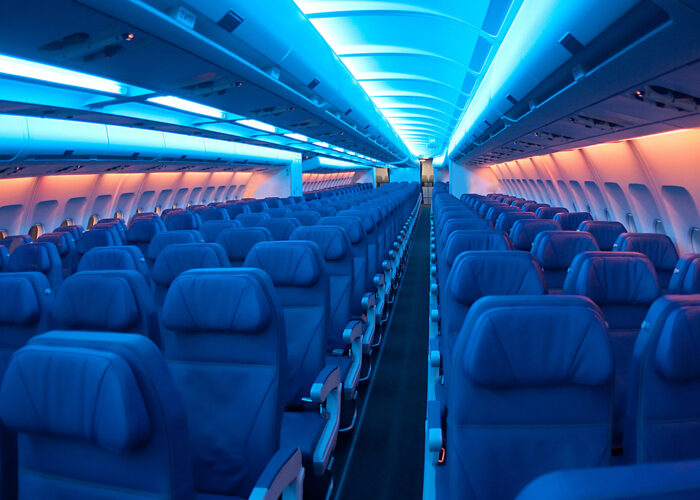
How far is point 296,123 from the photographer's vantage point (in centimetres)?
935

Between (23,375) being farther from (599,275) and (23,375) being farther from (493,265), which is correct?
(599,275)

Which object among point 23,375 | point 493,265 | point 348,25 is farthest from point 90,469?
point 348,25

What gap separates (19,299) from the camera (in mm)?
3051

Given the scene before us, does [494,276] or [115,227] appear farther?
[115,227]

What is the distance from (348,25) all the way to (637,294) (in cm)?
623

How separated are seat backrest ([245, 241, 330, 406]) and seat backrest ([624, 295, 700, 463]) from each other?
2068 mm

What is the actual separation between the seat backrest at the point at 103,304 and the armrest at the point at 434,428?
1633mm

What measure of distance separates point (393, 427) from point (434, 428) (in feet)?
6.11

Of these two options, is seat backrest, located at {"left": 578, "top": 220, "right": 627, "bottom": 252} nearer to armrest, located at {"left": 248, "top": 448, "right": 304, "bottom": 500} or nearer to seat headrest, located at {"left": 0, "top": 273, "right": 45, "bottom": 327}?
armrest, located at {"left": 248, "top": 448, "right": 304, "bottom": 500}

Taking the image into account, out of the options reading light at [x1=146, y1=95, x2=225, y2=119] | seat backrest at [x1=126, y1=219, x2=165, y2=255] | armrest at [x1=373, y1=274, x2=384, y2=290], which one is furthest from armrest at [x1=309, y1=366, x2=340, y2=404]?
seat backrest at [x1=126, y1=219, x2=165, y2=255]

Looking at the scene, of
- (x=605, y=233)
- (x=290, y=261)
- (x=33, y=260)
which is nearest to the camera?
(x=290, y=261)

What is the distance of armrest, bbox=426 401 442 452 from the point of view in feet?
7.95

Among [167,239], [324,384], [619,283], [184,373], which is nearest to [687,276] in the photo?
[619,283]

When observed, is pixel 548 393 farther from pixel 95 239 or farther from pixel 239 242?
pixel 95 239
